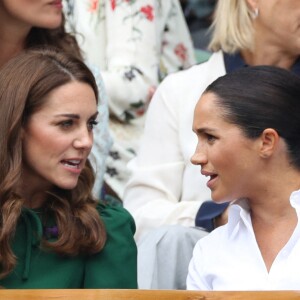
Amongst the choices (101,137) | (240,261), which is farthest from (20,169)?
(101,137)

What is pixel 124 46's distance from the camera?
5.34 metres

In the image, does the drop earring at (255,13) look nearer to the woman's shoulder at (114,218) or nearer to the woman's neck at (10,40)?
the woman's neck at (10,40)

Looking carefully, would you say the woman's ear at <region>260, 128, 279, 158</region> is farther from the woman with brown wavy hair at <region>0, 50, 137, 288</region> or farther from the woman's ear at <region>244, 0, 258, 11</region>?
the woman's ear at <region>244, 0, 258, 11</region>

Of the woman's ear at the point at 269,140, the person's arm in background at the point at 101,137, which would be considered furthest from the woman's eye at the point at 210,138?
the person's arm in background at the point at 101,137

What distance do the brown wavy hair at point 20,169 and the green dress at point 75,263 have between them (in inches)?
1.5

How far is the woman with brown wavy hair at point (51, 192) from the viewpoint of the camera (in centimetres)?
381

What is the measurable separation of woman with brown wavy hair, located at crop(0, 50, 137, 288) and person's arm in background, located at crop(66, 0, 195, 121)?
127 centimetres

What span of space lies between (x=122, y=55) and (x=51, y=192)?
4.93 feet

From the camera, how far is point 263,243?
12.2ft

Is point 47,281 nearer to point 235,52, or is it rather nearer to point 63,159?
point 63,159

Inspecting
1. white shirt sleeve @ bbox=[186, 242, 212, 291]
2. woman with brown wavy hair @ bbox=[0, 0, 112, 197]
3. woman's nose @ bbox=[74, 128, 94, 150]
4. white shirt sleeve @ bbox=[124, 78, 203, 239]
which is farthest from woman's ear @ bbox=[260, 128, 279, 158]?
woman with brown wavy hair @ bbox=[0, 0, 112, 197]

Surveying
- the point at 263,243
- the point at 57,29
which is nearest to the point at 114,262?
the point at 263,243

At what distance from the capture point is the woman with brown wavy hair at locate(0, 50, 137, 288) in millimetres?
3809

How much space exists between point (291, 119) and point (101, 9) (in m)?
1.90
